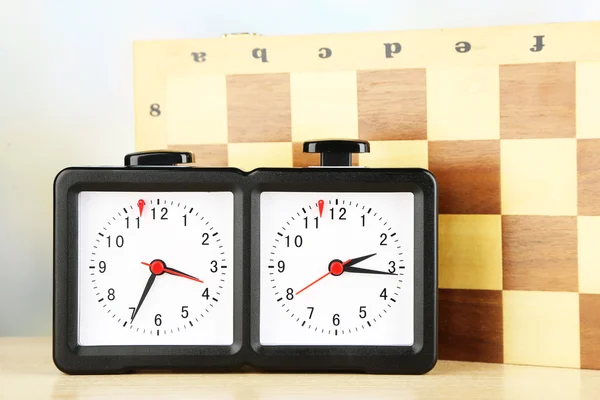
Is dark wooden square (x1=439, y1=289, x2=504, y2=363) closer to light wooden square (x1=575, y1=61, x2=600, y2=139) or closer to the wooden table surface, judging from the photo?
the wooden table surface

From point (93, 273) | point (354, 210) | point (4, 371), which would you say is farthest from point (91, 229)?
point (354, 210)

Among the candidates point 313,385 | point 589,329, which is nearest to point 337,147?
point 313,385

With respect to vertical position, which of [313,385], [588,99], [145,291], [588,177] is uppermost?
[588,99]

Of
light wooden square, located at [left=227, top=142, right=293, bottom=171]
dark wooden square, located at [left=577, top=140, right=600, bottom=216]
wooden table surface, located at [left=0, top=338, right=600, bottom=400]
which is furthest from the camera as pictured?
light wooden square, located at [left=227, top=142, right=293, bottom=171]

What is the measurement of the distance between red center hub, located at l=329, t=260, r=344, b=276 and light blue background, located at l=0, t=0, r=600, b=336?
18.7 inches

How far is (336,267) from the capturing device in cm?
86

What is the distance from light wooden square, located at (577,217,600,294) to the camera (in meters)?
0.90

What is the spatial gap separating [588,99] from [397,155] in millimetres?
261

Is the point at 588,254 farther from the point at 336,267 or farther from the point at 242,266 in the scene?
the point at 242,266

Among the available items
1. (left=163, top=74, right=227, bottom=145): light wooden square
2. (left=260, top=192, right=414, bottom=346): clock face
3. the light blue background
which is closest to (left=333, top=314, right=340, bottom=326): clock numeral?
(left=260, top=192, right=414, bottom=346): clock face

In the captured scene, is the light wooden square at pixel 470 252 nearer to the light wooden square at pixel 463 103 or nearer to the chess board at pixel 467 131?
the chess board at pixel 467 131

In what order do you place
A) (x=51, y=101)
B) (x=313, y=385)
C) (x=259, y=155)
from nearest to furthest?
(x=313, y=385)
(x=259, y=155)
(x=51, y=101)

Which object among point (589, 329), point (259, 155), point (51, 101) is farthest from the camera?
point (51, 101)

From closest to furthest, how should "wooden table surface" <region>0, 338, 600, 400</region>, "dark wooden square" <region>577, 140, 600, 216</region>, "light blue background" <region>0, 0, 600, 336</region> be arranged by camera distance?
"wooden table surface" <region>0, 338, 600, 400</region> < "dark wooden square" <region>577, 140, 600, 216</region> < "light blue background" <region>0, 0, 600, 336</region>
